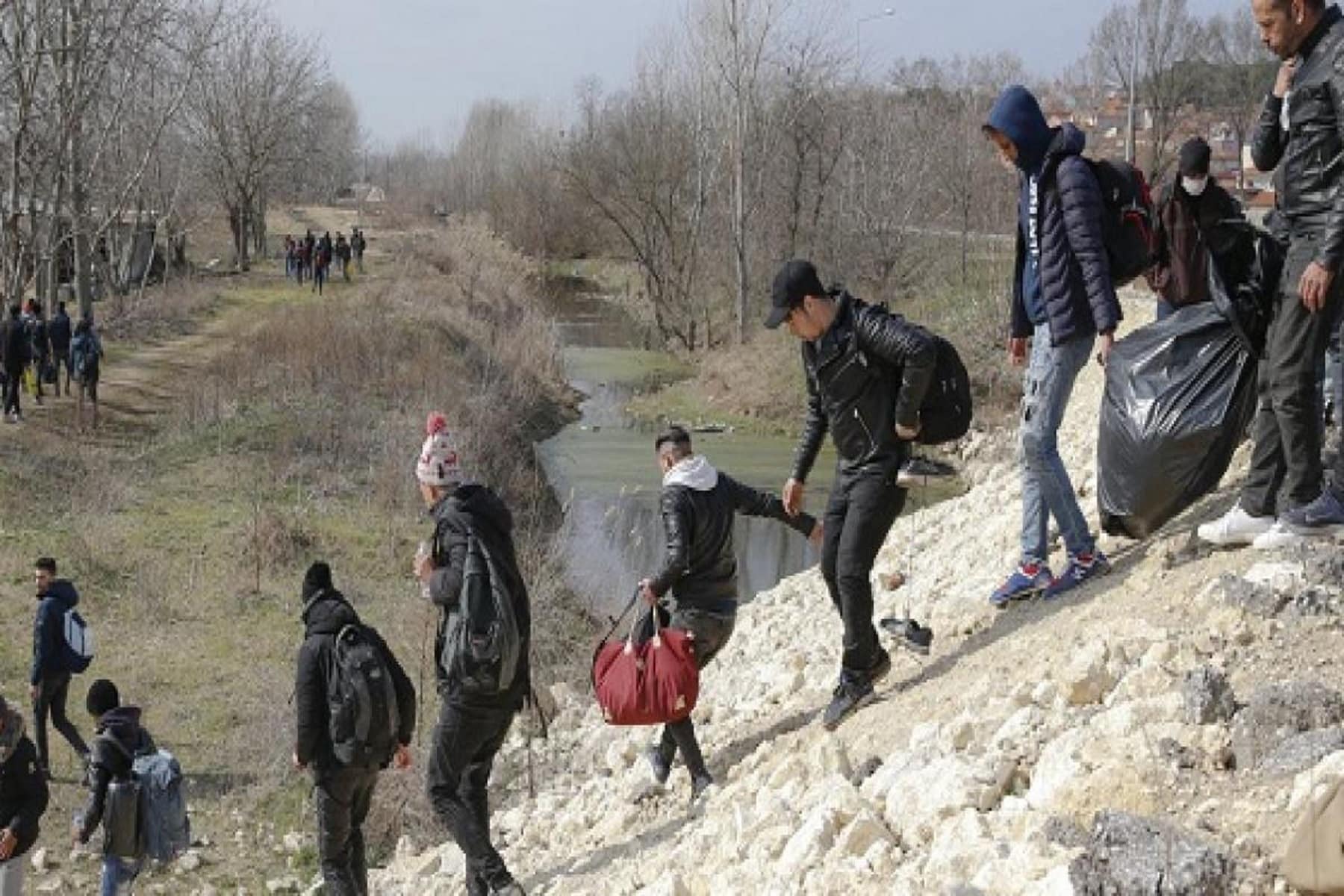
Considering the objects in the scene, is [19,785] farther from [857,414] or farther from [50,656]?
[857,414]

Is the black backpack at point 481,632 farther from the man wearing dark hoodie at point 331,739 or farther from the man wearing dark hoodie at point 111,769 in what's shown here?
the man wearing dark hoodie at point 111,769

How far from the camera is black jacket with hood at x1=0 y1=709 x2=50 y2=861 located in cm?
638

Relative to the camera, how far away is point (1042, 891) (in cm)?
383

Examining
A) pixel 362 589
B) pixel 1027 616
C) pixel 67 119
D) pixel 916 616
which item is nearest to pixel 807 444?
pixel 1027 616

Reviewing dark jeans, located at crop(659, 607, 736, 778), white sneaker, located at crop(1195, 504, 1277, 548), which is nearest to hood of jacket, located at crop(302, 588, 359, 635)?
dark jeans, located at crop(659, 607, 736, 778)

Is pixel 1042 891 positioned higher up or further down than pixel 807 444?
further down

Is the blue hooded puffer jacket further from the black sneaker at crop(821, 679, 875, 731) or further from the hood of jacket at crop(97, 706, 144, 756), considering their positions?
the hood of jacket at crop(97, 706, 144, 756)

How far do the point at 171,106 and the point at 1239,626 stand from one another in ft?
89.8

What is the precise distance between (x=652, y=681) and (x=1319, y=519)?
8.99 feet

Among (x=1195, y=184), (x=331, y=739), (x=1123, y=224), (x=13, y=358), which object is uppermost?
(x=1195, y=184)

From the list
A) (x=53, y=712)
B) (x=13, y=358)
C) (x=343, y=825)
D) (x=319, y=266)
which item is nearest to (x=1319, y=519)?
(x=343, y=825)

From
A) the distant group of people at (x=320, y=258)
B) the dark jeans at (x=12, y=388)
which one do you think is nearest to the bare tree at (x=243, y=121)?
the distant group of people at (x=320, y=258)

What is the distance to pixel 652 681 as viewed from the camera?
6141 mm

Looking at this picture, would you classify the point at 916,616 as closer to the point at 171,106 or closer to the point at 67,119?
the point at 67,119
